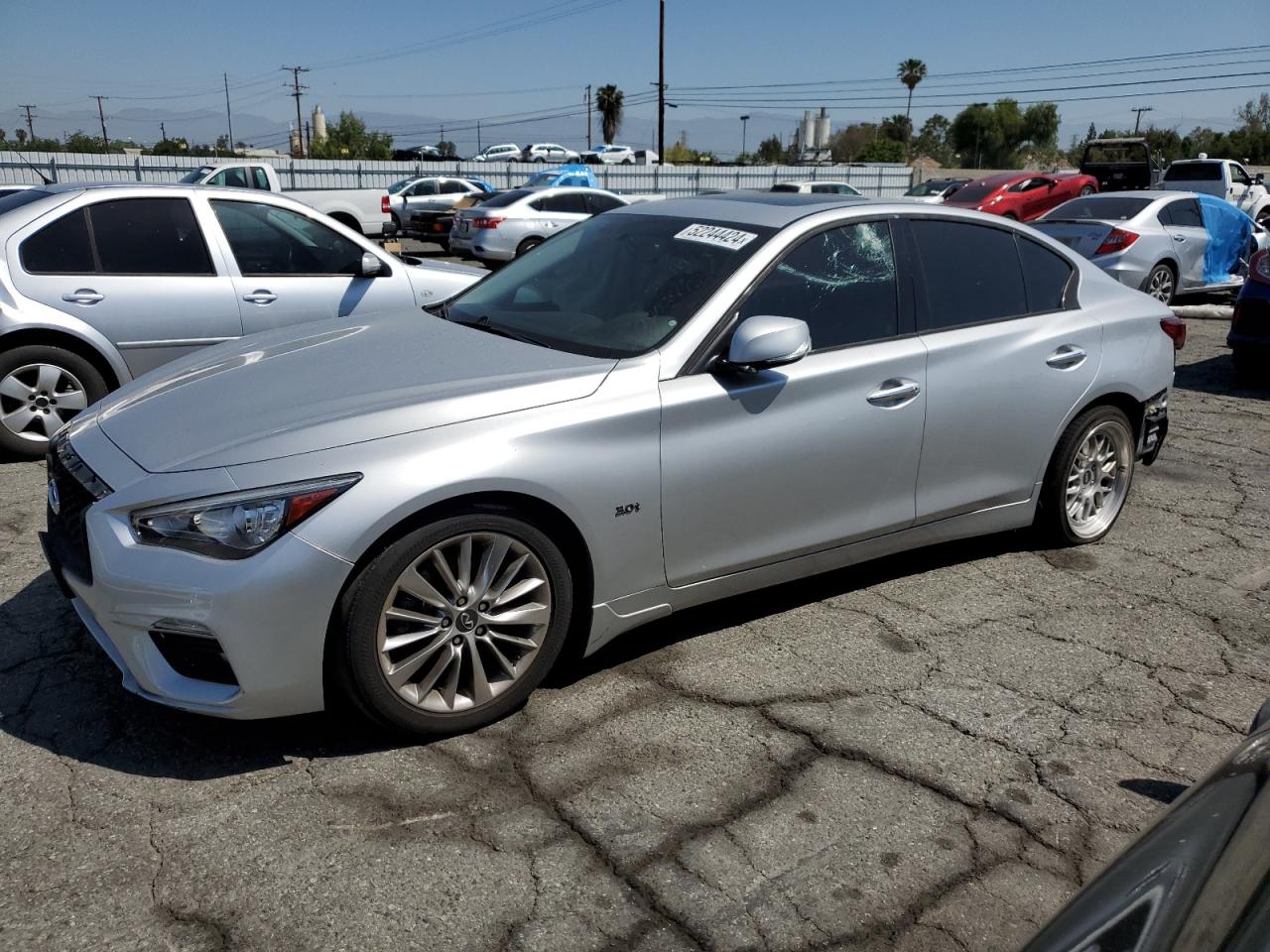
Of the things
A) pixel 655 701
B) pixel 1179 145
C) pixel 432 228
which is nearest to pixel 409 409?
pixel 655 701

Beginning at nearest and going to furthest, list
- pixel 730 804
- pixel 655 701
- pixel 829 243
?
pixel 730 804, pixel 655 701, pixel 829 243

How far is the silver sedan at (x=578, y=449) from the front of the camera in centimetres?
295

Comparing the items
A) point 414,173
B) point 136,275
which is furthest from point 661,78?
point 136,275

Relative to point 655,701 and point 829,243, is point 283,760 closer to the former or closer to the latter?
point 655,701

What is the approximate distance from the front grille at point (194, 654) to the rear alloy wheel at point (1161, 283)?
1143 centimetres

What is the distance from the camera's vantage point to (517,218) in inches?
690

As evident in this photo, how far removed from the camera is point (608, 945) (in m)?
2.45

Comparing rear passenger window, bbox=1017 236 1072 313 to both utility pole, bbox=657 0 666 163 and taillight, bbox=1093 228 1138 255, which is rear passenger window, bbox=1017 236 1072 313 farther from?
utility pole, bbox=657 0 666 163

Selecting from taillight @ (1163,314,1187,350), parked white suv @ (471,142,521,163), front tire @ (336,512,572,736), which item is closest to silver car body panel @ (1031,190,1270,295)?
taillight @ (1163,314,1187,350)

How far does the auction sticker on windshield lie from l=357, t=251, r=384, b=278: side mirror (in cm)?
328

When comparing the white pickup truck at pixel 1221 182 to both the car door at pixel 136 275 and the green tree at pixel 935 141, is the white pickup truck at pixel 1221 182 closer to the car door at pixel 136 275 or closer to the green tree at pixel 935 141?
the car door at pixel 136 275

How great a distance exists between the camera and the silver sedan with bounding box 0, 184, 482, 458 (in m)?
5.97

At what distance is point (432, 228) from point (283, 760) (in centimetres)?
1866

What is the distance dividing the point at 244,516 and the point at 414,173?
30.6m
